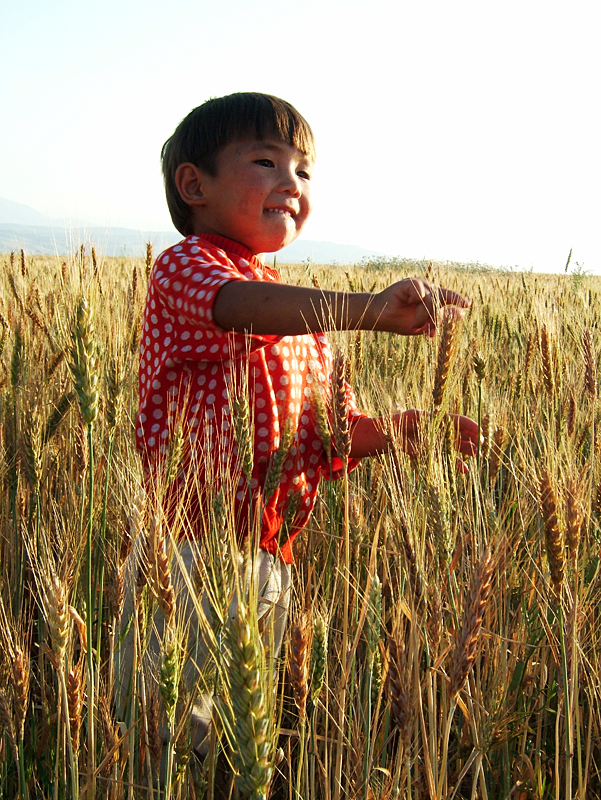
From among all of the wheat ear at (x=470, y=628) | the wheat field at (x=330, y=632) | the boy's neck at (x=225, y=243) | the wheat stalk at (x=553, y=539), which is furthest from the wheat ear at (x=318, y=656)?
the boy's neck at (x=225, y=243)

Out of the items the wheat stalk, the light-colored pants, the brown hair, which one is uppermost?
the brown hair

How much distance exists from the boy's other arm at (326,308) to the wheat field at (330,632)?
0.26ft

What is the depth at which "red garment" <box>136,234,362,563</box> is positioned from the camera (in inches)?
55.7

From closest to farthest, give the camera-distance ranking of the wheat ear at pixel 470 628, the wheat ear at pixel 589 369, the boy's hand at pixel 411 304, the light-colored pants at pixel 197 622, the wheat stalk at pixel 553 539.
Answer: the wheat ear at pixel 470 628, the wheat stalk at pixel 553 539, the boy's hand at pixel 411 304, the light-colored pants at pixel 197 622, the wheat ear at pixel 589 369

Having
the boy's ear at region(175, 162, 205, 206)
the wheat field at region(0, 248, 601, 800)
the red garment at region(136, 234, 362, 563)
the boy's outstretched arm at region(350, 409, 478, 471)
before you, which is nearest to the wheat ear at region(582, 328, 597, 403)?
the wheat field at region(0, 248, 601, 800)

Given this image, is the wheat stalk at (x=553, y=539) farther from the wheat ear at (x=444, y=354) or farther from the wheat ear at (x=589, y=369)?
the wheat ear at (x=589, y=369)

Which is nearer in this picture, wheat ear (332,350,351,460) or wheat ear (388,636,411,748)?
wheat ear (388,636,411,748)

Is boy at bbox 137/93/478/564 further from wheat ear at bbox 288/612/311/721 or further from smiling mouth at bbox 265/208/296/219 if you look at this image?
wheat ear at bbox 288/612/311/721

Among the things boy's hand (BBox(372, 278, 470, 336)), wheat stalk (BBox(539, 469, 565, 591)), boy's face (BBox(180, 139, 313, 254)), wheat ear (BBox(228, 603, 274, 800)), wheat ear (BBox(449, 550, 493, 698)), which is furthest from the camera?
boy's face (BBox(180, 139, 313, 254))

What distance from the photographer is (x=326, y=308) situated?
49.2 inches

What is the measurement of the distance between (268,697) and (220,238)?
44.7 inches

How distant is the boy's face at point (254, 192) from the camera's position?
1547mm

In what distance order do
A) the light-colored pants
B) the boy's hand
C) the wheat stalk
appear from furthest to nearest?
the light-colored pants, the boy's hand, the wheat stalk

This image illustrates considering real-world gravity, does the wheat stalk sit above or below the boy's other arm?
below
